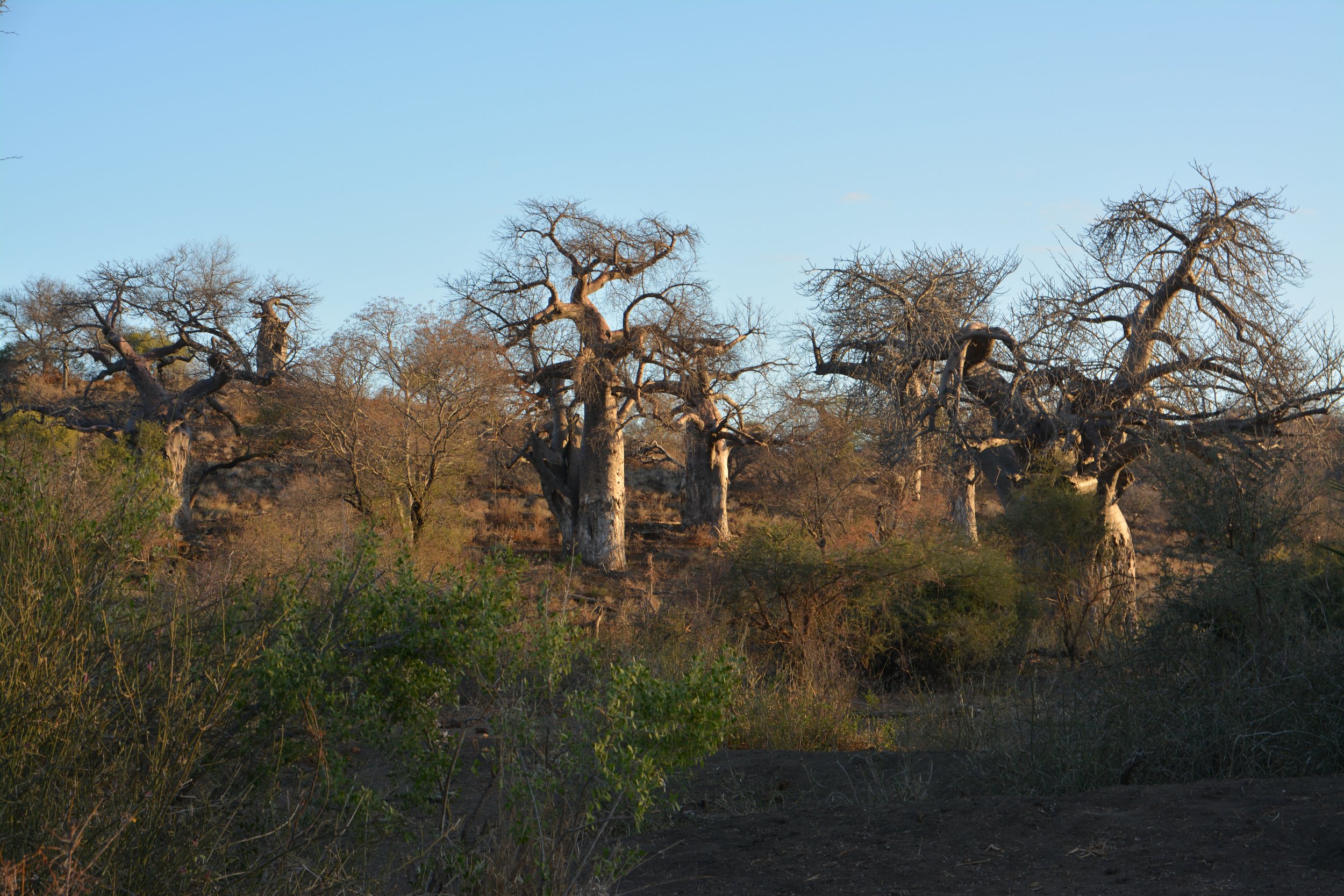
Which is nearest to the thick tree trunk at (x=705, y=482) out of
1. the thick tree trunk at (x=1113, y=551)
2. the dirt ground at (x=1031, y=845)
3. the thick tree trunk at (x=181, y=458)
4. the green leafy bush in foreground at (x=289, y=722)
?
the thick tree trunk at (x=181, y=458)

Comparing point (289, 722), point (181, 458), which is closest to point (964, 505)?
point (181, 458)

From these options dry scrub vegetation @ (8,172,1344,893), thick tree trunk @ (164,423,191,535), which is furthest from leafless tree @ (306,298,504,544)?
thick tree trunk @ (164,423,191,535)

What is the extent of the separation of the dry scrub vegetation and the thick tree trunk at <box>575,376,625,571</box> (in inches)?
3.7

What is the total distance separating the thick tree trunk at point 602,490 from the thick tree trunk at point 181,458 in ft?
29.0

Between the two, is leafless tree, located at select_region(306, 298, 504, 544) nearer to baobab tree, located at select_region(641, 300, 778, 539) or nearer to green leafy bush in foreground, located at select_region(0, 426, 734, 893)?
baobab tree, located at select_region(641, 300, 778, 539)

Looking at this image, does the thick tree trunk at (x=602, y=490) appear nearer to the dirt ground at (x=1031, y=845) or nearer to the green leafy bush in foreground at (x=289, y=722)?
the dirt ground at (x=1031, y=845)

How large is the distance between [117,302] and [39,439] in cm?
811

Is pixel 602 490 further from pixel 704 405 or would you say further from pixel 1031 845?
pixel 1031 845

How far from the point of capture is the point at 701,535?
25.3 m

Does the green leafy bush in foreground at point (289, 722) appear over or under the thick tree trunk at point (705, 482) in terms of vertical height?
under

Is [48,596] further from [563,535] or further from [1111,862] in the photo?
[563,535]

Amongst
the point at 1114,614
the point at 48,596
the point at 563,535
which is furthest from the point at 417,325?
the point at 48,596

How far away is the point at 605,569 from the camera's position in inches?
857

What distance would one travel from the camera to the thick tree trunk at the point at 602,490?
21703 mm
